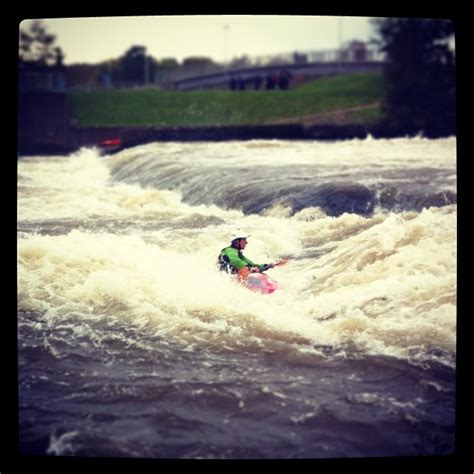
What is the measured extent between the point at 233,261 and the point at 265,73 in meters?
1.17

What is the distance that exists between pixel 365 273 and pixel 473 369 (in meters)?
0.73

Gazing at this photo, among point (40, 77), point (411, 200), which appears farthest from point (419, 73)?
point (40, 77)

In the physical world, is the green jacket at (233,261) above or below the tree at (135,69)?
below

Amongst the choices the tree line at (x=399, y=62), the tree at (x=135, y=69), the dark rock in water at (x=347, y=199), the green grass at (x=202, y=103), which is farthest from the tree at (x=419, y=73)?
the tree at (x=135, y=69)

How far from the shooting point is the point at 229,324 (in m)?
3.67

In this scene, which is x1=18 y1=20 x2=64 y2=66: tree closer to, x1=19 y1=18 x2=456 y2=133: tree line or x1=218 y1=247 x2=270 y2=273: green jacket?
x1=19 y1=18 x2=456 y2=133: tree line

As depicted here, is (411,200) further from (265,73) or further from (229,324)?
(229,324)

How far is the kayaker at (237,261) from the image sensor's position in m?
3.64

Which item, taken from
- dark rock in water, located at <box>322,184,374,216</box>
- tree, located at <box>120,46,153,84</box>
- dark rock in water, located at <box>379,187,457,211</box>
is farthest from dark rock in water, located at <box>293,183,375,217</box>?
tree, located at <box>120,46,153,84</box>

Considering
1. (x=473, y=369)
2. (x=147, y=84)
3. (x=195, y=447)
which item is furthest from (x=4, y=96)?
(x=473, y=369)

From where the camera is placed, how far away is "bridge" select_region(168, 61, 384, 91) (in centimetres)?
395

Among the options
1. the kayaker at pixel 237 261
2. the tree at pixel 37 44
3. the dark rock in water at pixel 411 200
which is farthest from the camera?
the dark rock in water at pixel 411 200

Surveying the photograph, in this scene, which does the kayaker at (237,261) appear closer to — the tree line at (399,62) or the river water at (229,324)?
the river water at (229,324)

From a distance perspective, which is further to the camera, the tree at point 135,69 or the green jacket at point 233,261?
the tree at point 135,69
